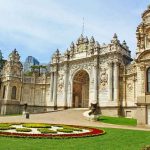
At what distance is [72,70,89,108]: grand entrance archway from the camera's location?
44844mm


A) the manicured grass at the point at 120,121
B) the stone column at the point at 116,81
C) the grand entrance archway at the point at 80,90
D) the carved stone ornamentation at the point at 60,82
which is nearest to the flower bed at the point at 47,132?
the manicured grass at the point at 120,121

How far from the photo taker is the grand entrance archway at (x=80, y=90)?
44.8m

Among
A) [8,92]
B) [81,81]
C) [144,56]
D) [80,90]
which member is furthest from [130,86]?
[8,92]

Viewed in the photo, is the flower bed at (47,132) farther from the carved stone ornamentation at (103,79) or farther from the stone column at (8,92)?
the stone column at (8,92)

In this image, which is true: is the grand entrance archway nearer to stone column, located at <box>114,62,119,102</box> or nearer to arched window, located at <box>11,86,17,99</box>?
stone column, located at <box>114,62,119,102</box>

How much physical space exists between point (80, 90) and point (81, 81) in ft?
5.72

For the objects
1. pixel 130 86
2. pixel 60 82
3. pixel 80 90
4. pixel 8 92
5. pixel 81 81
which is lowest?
pixel 8 92

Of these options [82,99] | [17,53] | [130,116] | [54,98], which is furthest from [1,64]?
[130,116]

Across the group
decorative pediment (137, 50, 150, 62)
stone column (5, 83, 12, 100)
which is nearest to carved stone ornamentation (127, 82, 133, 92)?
decorative pediment (137, 50, 150, 62)

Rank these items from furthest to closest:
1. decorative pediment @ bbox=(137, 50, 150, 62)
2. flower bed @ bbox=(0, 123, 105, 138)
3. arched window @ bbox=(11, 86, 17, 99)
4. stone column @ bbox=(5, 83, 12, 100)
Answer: arched window @ bbox=(11, 86, 17, 99) < stone column @ bbox=(5, 83, 12, 100) < decorative pediment @ bbox=(137, 50, 150, 62) < flower bed @ bbox=(0, 123, 105, 138)

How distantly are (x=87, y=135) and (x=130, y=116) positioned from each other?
71.8ft

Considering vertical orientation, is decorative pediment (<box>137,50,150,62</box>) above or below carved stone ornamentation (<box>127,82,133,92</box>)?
above

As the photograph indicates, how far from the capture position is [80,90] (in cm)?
4650

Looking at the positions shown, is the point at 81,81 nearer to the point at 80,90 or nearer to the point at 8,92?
the point at 80,90
